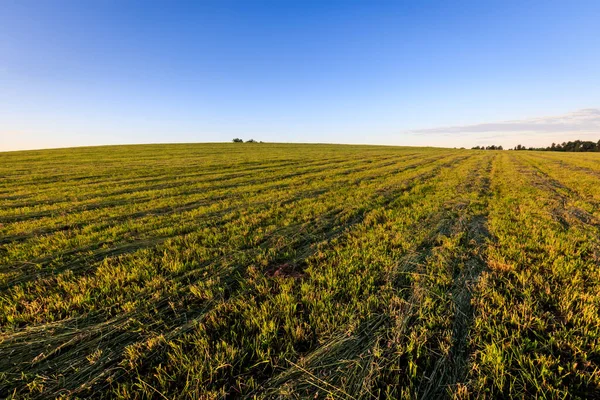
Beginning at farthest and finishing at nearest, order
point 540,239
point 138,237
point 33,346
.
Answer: point 138,237 < point 540,239 < point 33,346

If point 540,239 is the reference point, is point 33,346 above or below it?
below

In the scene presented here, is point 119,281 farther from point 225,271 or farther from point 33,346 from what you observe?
point 225,271

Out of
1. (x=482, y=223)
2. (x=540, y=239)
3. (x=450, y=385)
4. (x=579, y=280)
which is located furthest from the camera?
(x=482, y=223)

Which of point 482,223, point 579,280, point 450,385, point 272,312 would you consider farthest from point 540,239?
point 272,312

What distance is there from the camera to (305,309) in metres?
3.27

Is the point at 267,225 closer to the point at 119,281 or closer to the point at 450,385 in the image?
the point at 119,281

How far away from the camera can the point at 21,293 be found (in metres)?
3.69

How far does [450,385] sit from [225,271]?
3.50 meters

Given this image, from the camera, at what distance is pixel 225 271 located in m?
4.37

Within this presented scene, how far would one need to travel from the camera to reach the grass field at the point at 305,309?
89.2 inches

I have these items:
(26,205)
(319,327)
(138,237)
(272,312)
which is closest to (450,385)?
(319,327)

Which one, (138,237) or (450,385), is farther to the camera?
(138,237)

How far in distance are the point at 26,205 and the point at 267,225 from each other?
10747 millimetres

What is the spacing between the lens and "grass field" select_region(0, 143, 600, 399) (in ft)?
7.43
